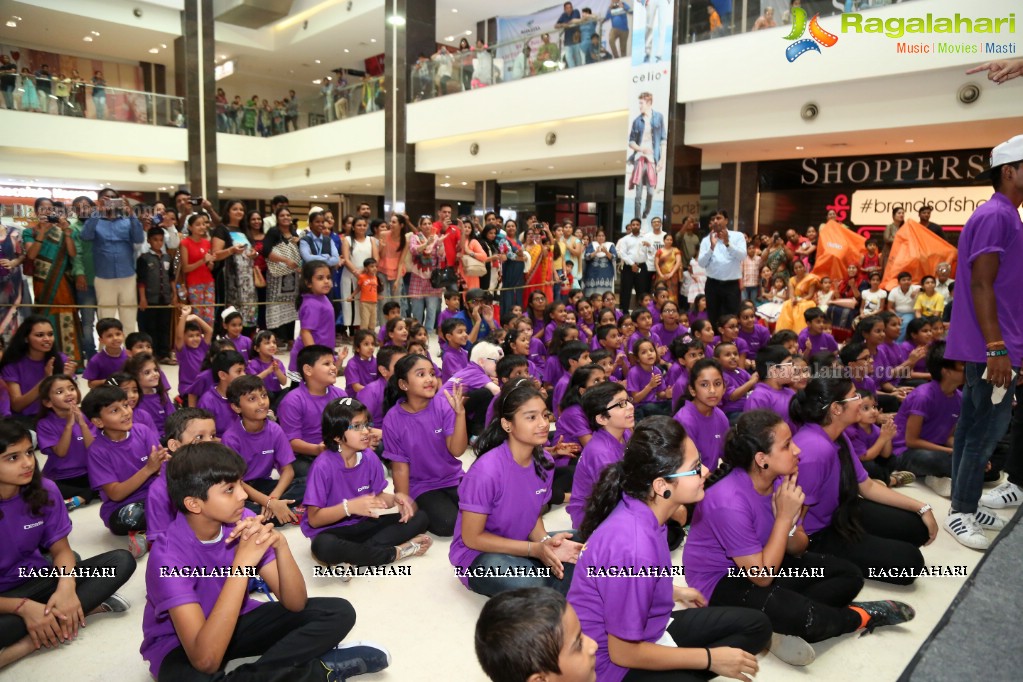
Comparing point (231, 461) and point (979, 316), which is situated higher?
point (979, 316)

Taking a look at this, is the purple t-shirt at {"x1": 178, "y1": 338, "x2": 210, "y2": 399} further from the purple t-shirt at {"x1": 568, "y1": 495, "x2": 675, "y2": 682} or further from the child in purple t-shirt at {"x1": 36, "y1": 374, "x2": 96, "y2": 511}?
the purple t-shirt at {"x1": 568, "y1": 495, "x2": 675, "y2": 682}

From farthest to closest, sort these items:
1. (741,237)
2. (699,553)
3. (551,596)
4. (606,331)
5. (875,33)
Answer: (875,33) < (741,237) < (606,331) < (699,553) < (551,596)

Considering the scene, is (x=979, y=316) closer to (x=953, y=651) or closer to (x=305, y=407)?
(x=953, y=651)

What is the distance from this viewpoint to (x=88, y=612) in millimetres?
2598

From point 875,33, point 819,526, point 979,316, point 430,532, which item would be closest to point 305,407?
point 430,532

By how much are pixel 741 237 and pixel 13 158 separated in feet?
49.4

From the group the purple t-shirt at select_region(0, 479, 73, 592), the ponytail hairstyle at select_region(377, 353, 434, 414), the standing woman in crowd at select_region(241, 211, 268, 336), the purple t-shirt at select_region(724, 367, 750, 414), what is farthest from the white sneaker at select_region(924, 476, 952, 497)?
the standing woman in crowd at select_region(241, 211, 268, 336)

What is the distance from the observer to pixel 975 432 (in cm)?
310

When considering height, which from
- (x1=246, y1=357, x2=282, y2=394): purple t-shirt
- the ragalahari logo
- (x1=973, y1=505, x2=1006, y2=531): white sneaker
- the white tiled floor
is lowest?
the white tiled floor

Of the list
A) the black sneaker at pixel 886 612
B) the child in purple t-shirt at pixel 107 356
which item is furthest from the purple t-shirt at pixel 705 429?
the child in purple t-shirt at pixel 107 356

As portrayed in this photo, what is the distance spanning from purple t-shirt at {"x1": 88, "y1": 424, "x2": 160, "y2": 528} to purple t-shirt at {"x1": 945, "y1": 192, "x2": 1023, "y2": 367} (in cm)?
373

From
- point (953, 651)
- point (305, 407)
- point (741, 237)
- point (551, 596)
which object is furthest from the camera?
point (741, 237)

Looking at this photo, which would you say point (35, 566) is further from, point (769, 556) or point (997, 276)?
point (997, 276)

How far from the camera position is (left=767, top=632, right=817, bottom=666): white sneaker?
235cm
